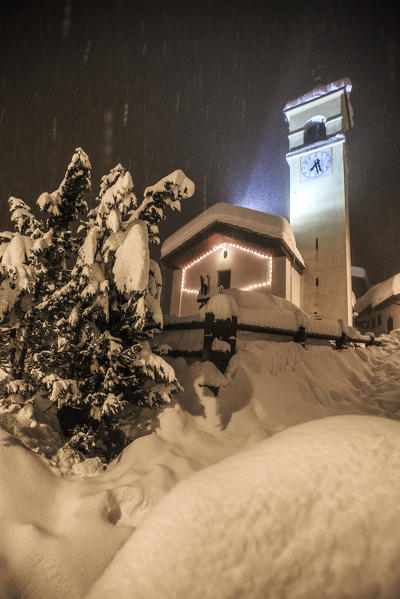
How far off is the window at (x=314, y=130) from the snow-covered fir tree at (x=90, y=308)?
79.1ft

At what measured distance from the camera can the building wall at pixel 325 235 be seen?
65.1 feet

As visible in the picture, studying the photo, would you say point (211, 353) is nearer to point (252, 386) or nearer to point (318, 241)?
point (252, 386)

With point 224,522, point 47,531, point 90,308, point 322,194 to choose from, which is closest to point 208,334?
point 90,308

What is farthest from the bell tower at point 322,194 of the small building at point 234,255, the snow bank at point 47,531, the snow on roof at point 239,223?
the snow bank at point 47,531

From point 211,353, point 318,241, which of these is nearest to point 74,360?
point 211,353

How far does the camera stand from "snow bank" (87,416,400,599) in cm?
117

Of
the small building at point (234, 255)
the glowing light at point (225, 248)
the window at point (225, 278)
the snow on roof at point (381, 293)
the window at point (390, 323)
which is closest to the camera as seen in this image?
the small building at point (234, 255)

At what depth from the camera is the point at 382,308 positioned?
85.0ft

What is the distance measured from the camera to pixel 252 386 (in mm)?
5492

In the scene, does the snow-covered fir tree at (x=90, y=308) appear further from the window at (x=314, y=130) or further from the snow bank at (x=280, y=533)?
the window at (x=314, y=130)

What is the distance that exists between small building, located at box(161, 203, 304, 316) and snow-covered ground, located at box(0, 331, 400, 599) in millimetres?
12453

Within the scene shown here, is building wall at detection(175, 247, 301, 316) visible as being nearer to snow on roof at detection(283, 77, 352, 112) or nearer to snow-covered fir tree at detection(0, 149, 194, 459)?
snow-covered fir tree at detection(0, 149, 194, 459)

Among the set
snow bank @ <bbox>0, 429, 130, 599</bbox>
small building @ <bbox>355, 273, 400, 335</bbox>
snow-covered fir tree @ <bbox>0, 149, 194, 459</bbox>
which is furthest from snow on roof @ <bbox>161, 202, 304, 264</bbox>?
snow bank @ <bbox>0, 429, 130, 599</bbox>

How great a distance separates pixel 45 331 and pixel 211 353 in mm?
2887
